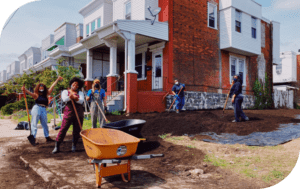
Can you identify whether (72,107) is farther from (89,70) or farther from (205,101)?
(205,101)

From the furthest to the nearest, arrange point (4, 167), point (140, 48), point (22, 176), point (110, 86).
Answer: point (140, 48) → point (110, 86) → point (4, 167) → point (22, 176)

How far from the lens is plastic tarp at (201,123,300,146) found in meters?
4.49

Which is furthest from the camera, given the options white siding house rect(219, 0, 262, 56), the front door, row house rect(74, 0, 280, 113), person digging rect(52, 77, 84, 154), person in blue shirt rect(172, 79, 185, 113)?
white siding house rect(219, 0, 262, 56)

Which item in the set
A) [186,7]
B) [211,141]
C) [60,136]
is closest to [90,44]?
[186,7]

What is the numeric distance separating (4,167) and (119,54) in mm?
10323

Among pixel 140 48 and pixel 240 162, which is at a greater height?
pixel 140 48

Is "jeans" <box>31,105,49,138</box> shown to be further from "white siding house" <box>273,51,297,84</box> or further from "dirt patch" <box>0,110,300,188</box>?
"white siding house" <box>273,51,297,84</box>

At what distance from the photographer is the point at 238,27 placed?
41.5 feet

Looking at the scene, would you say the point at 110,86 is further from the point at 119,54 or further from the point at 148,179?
the point at 148,179

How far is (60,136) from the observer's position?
4.30m

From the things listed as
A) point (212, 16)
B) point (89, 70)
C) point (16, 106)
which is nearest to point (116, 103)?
point (89, 70)

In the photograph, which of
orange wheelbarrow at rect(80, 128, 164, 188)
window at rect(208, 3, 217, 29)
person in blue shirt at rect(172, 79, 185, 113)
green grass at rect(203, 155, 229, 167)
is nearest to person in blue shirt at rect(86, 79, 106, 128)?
orange wheelbarrow at rect(80, 128, 164, 188)

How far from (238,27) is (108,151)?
41.1 feet

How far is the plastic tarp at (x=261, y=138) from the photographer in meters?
4.49
